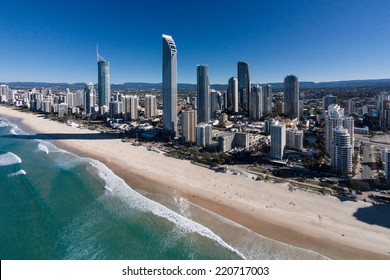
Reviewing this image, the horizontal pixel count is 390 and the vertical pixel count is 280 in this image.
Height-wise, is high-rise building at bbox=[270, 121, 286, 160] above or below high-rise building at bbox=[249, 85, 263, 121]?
below

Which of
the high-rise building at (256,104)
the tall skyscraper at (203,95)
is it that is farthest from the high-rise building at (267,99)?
the tall skyscraper at (203,95)

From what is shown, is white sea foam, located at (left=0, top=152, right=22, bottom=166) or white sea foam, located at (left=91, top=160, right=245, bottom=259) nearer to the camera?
white sea foam, located at (left=91, top=160, right=245, bottom=259)

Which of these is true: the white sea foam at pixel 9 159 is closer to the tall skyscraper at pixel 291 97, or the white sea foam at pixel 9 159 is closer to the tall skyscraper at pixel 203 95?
the tall skyscraper at pixel 203 95

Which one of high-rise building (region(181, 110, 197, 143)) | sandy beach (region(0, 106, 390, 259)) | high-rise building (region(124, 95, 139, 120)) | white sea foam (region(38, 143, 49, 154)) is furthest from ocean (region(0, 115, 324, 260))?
high-rise building (region(124, 95, 139, 120))

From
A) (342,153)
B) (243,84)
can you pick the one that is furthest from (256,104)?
(342,153)

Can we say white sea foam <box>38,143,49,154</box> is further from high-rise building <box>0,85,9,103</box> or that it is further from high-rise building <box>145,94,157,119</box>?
high-rise building <box>0,85,9,103</box>
